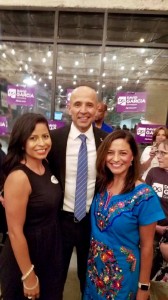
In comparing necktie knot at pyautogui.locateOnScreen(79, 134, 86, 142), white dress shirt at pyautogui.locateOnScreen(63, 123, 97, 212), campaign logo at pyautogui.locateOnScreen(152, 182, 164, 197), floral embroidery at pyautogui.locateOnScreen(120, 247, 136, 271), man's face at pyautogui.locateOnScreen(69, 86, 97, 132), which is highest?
man's face at pyautogui.locateOnScreen(69, 86, 97, 132)

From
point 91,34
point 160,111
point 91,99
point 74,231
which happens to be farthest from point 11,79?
point 74,231

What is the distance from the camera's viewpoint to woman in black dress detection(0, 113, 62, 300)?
1185 mm

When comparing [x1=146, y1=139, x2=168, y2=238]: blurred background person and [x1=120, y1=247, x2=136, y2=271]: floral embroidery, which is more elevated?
[x1=146, y1=139, x2=168, y2=238]: blurred background person

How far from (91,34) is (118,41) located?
18.7 inches

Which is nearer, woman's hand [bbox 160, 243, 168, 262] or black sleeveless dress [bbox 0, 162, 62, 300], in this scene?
black sleeveless dress [bbox 0, 162, 62, 300]

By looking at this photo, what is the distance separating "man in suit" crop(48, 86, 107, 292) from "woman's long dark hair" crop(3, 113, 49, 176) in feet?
1.14

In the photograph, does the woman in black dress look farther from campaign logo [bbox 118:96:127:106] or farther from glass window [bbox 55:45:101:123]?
glass window [bbox 55:45:101:123]

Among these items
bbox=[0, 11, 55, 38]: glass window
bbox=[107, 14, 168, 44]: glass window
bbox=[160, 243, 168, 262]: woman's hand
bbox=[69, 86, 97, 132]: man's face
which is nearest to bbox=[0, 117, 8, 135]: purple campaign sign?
bbox=[0, 11, 55, 38]: glass window

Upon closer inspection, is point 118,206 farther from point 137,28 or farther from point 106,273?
point 137,28

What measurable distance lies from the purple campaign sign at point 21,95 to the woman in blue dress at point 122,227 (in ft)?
10.2

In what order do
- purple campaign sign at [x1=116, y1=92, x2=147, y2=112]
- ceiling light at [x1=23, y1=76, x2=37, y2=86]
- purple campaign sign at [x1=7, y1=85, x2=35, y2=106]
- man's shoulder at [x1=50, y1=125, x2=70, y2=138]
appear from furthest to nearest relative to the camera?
ceiling light at [x1=23, y1=76, x2=37, y2=86] → purple campaign sign at [x1=7, y1=85, x2=35, y2=106] → purple campaign sign at [x1=116, y1=92, x2=147, y2=112] → man's shoulder at [x1=50, y1=125, x2=70, y2=138]

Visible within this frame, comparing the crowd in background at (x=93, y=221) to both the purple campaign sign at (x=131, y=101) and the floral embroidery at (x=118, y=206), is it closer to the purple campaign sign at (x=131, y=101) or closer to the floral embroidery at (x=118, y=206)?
the floral embroidery at (x=118, y=206)

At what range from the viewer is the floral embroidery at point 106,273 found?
4.17ft

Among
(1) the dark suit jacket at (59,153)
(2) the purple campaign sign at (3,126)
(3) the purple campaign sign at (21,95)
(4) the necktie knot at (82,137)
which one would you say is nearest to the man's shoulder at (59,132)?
(1) the dark suit jacket at (59,153)
